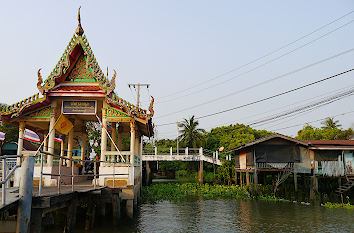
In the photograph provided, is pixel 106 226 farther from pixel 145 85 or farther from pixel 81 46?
pixel 145 85

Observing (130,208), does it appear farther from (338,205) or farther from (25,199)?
(338,205)

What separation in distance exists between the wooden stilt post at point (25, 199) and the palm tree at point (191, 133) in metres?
41.0

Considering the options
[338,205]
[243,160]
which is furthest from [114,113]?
[243,160]

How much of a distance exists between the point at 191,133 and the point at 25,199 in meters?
41.9

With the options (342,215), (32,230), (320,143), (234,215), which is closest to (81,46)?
(32,230)

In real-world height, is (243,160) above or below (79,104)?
below

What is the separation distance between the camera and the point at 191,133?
156 ft

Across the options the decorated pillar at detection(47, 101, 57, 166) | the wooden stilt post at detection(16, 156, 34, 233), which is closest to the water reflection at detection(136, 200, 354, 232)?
the decorated pillar at detection(47, 101, 57, 166)

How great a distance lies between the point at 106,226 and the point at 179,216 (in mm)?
4158

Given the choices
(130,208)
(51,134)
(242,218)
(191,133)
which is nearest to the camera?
(130,208)

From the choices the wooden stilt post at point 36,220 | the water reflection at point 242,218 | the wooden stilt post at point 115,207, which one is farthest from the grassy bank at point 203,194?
the wooden stilt post at point 36,220

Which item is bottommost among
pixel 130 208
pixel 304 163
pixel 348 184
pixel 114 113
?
pixel 130 208

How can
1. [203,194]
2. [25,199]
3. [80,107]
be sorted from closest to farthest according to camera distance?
[25,199] → [80,107] → [203,194]

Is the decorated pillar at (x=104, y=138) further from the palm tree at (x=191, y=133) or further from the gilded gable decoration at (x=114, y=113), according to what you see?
the palm tree at (x=191, y=133)
